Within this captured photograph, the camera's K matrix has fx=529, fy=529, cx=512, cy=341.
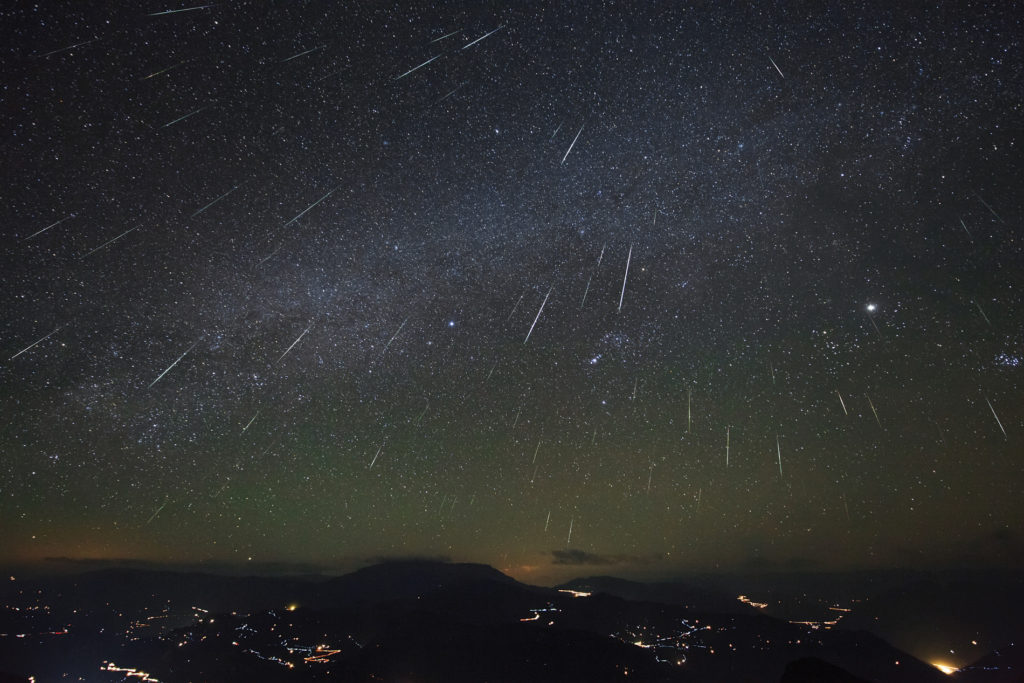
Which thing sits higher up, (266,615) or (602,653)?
(602,653)

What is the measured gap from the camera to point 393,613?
19888 cm

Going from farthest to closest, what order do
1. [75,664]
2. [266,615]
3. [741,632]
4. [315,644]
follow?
[266,615] < [741,632] < [315,644] < [75,664]

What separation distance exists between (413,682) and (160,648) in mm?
92728

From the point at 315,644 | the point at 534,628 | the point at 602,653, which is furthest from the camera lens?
the point at 315,644

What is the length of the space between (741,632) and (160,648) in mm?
184895

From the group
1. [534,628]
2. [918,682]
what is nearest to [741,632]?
[918,682]

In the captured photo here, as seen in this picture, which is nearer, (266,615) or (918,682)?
(918,682)

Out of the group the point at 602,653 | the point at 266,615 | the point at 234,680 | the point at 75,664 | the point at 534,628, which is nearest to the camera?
the point at 234,680

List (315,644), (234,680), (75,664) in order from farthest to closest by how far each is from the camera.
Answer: (315,644) < (75,664) < (234,680)

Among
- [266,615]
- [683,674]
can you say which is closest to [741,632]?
[683,674]

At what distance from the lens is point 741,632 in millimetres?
182875

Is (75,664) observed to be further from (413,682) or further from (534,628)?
(534,628)

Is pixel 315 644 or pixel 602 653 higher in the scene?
pixel 602 653

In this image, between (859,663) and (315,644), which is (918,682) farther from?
(315,644)
